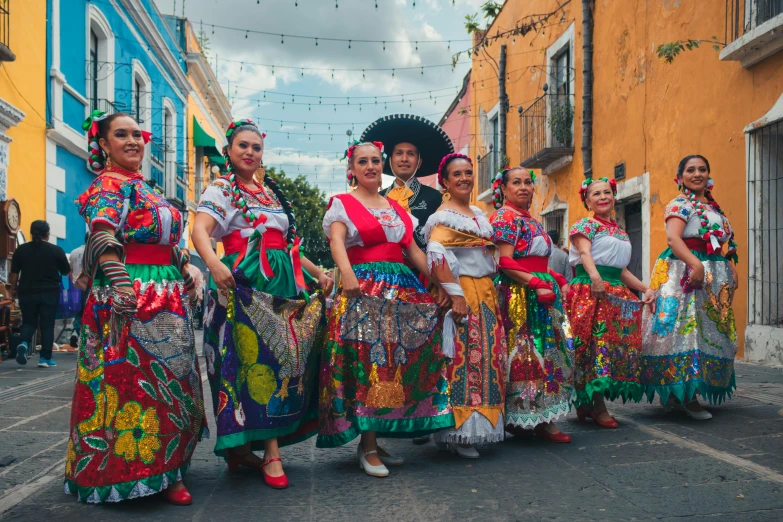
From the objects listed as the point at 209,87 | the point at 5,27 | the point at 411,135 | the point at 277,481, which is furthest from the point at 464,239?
the point at 209,87

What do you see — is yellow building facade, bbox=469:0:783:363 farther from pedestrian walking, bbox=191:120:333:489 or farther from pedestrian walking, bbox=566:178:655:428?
pedestrian walking, bbox=191:120:333:489

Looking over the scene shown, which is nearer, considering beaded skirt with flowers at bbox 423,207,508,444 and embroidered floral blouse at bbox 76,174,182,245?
embroidered floral blouse at bbox 76,174,182,245

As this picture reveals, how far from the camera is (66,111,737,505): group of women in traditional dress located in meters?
3.26

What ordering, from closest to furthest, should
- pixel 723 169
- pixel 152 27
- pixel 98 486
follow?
pixel 98 486, pixel 723 169, pixel 152 27

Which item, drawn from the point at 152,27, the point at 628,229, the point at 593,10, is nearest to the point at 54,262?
the point at 628,229

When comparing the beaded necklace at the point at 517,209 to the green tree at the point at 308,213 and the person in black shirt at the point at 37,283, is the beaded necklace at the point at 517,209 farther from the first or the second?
the green tree at the point at 308,213

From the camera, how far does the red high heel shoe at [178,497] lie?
3254 mm

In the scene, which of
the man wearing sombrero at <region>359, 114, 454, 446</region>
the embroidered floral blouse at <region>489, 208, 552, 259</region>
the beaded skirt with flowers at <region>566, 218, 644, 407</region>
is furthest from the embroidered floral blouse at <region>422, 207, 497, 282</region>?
the beaded skirt with flowers at <region>566, 218, 644, 407</region>

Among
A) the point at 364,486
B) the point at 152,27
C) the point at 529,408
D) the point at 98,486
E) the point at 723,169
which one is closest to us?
the point at 98,486

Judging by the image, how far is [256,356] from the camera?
3.60 metres

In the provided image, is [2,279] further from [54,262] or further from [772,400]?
[772,400]

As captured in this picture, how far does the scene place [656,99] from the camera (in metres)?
10.8

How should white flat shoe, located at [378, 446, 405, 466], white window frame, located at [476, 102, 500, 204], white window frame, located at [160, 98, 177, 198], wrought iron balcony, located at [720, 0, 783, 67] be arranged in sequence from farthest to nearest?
white window frame, located at [160, 98, 177, 198], white window frame, located at [476, 102, 500, 204], wrought iron balcony, located at [720, 0, 783, 67], white flat shoe, located at [378, 446, 405, 466]

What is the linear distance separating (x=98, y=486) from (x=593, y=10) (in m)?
12.3
